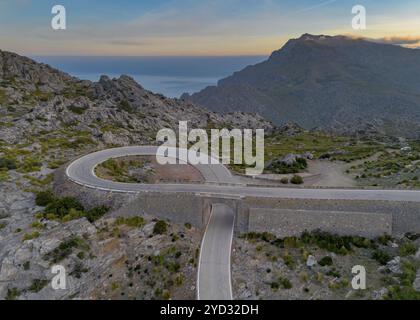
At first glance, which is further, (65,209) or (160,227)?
(65,209)

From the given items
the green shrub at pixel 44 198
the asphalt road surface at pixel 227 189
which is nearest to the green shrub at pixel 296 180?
the asphalt road surface at pixel 227 189

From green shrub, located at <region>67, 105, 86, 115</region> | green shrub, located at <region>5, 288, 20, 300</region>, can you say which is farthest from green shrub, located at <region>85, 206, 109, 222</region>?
green shrub, located at <region>67, 105, 86, 115</region>

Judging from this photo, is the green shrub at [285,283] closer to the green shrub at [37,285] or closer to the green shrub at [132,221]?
the green shrub at [132,221]

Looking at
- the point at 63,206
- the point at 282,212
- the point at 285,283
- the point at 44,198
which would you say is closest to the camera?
the point at 285,283

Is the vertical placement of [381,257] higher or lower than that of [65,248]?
lower

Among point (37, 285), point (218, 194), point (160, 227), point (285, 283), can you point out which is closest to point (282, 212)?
point (218, 194)

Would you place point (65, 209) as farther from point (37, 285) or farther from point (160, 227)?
point (160, 227)

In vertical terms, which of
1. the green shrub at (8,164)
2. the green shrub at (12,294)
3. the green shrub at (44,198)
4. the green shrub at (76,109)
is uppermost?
the green shrub at (76,109)

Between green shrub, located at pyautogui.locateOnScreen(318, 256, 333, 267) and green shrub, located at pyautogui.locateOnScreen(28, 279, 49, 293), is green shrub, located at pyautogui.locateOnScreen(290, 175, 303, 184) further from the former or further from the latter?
green shrub, located at pyautogui.locateOnScreen(28, 279, 49, 293)
